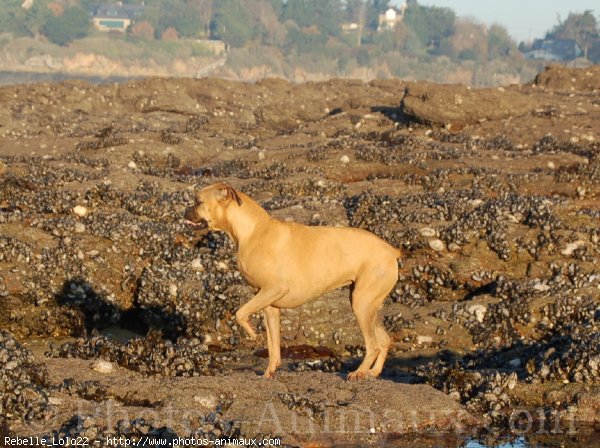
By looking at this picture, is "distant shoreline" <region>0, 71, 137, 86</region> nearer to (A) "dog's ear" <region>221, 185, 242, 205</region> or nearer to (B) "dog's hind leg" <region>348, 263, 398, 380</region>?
(A) "dog's ear" <region>221, 185, 242, 205</region>

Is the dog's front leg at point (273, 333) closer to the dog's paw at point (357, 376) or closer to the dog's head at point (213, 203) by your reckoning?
the dog's paw at point (357, 376)

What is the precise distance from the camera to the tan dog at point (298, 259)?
11.9 metres

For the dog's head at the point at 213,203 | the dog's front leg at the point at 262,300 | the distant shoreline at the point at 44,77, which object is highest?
the dog's head at the point at 213,203

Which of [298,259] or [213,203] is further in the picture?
[213,203]

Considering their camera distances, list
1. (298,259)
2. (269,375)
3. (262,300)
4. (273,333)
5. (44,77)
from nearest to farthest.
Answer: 1. (262,300)
2. (298,259)
3. (269,375)
4. (273,333)
5. (44,77)

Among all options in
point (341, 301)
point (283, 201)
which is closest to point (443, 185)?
point (283, 201)

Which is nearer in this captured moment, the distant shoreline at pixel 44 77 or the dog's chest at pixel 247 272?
the dog's chest at pixel 247 272

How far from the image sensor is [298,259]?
1199cm

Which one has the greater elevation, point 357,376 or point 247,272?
point 247,272

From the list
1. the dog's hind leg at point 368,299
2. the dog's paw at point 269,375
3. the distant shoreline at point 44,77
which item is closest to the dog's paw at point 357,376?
the dog's hind leg at point 368,299

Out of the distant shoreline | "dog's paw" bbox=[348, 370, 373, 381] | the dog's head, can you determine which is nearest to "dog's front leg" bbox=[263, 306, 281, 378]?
"dog's paw" bbox=[348, 370, 373, 381]

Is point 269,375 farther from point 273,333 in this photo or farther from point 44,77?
point 44,77

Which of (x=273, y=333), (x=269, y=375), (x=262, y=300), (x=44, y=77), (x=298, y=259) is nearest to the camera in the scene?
(x=262, y=300)

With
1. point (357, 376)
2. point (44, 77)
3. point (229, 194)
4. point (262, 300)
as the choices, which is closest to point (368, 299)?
point (357, 376)
